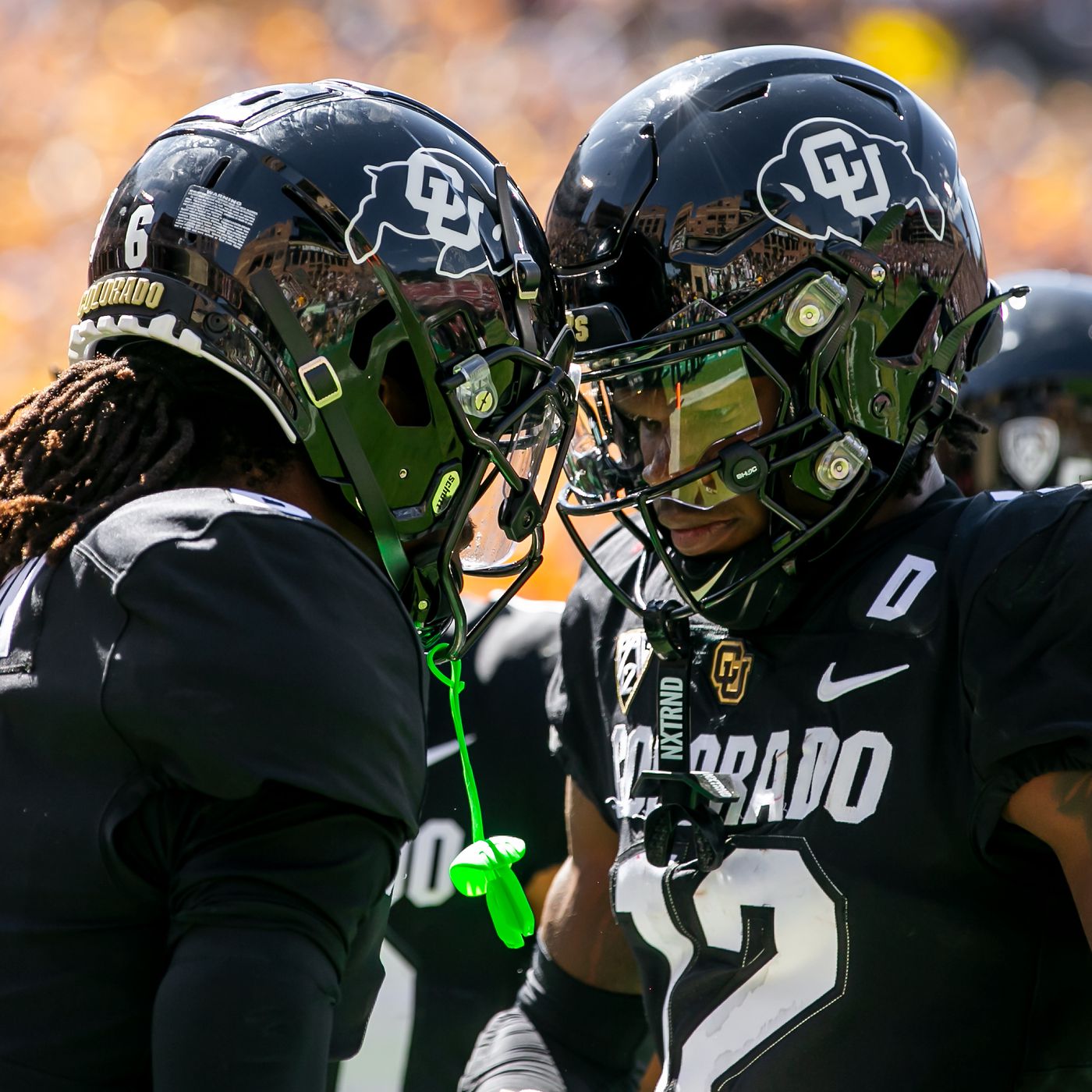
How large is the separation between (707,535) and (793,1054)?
63 centimetres

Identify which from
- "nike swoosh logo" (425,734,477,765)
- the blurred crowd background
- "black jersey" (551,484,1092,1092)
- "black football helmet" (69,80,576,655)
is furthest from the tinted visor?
the blurred crowd background

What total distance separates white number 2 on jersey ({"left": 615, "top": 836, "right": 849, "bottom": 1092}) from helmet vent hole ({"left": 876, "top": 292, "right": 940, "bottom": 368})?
2.06ft

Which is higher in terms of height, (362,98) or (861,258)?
(362,98)

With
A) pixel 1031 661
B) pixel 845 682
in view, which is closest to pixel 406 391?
pixel 845 682

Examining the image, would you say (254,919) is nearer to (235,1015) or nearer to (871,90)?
(235,1015)

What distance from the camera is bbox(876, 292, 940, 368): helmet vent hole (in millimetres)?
1882

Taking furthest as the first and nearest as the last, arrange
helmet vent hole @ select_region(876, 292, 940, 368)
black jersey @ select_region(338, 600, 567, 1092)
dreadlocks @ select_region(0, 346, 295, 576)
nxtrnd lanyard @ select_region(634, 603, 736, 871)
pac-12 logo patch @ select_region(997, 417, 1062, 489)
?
pac-12 logo patch @ select_region(997, 417, 1062, 489)
black jersey @ select_region(338, 600, 567, 1092)
helmet vent hole @ select_region(876, 292, 940, 368)
nxtrnd lanyard @ select_region(634, 603, 736, 871)
dreadlocks @ select_region(0, 346, 295, 576)

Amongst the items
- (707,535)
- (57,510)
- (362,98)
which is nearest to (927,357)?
(707,535)

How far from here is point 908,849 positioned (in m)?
1.61

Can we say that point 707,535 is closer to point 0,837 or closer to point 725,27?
point 0,837

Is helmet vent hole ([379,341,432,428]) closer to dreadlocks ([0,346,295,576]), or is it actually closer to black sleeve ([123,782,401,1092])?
dreadlocks ([0,346,295,576])

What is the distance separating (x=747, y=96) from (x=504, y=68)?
7.91m

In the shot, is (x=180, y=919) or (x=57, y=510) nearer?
(x=180, y=919)

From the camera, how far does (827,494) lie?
6.01 ft
